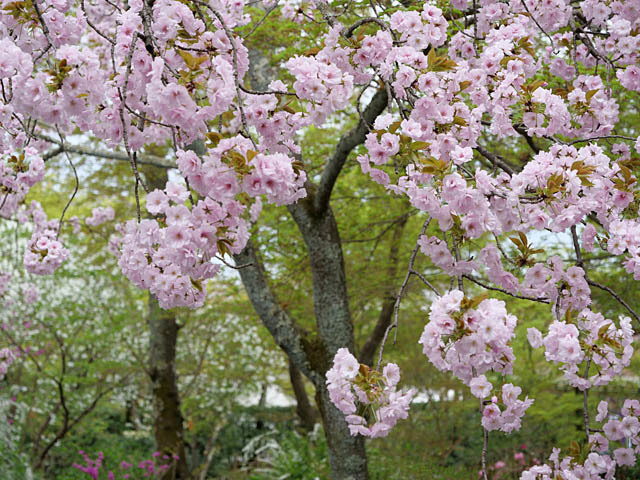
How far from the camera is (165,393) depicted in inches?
326

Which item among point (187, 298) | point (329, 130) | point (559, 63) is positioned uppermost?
point (329, 130)

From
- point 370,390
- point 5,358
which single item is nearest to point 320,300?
point 370,390

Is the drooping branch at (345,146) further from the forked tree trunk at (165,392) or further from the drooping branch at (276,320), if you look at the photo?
the forked tree trunk at (165,392)

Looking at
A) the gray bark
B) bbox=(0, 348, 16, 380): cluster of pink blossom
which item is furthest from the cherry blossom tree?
bbox=(0, 348, 16, 380): cluster of pink blossom

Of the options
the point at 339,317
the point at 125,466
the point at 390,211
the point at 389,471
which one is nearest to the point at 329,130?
the point at 390,211

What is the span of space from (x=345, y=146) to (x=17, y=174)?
2.21 meters

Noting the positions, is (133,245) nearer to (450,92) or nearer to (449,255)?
(449,255)

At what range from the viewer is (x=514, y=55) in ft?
7.73

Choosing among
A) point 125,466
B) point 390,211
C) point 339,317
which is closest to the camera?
point 339,317

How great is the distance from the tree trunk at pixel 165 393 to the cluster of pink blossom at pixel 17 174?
5.15 meters

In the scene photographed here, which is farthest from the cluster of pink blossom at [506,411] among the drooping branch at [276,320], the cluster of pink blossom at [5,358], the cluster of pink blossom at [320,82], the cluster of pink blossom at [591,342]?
the cluster of pink blossom at [5,358]

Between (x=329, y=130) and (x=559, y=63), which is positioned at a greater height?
(x=329, y=130)

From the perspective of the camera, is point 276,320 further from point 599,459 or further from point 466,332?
point 466,332

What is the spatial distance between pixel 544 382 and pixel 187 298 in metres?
6.99
